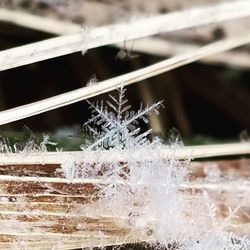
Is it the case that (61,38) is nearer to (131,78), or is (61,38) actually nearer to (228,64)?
(131,78)

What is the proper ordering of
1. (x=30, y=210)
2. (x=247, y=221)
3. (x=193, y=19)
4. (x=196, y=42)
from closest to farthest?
(x=30, y=210) < (x=247, y=221) < (x=193, y=19) < (x=196, y=42)

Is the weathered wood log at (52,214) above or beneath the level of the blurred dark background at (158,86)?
beneath

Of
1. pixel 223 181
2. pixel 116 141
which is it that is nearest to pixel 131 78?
pixel 116 141

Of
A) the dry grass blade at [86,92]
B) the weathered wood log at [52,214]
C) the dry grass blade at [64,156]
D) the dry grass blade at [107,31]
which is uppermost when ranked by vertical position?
the dry grass blade at [107,31]

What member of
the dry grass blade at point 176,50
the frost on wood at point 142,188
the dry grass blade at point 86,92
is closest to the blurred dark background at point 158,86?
the dry grass blade at point 176,50

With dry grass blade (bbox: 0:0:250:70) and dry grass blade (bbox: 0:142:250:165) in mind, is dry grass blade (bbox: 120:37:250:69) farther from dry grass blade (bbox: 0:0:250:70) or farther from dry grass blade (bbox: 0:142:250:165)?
dry grass blade (bbox: 0:142:250:165)

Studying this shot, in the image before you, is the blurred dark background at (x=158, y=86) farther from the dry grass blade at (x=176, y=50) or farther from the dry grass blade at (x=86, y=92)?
the dry grass blade at (x=86, y=92)
